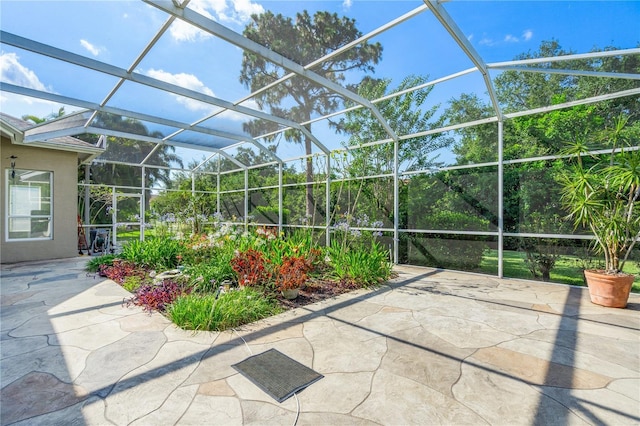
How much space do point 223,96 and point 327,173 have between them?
340 centimetres

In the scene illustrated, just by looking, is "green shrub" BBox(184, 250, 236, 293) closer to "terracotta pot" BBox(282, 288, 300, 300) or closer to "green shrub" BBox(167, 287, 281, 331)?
"green shrub" BBox(167, 287, 281, 331)

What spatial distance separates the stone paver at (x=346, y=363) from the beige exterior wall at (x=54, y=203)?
4.48 metres

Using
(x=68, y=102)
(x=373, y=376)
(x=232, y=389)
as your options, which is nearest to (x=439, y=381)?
(x=373, y=376)

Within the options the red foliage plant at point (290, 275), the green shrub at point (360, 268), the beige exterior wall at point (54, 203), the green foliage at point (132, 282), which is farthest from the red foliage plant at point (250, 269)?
the beige exterior wall at point (54, 203)

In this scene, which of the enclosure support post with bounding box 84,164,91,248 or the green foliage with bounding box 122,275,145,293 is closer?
the green foliage with bounding box 122,275,145,293

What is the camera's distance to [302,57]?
4.41 meters

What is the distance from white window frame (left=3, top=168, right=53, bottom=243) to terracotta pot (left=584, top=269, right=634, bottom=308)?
11.4 m

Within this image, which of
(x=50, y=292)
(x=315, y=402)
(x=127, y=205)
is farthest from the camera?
(x=127, y=205)

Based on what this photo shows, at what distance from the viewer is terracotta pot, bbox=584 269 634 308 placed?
146 inches

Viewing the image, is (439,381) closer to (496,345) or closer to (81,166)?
(496,345)

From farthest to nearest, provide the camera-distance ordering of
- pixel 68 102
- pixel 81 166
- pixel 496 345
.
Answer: pixel 81 166, pixel 68 102, pixel 496 345

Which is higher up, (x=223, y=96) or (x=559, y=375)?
(x=223, y=96)

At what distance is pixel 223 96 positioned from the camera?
18.8 ft

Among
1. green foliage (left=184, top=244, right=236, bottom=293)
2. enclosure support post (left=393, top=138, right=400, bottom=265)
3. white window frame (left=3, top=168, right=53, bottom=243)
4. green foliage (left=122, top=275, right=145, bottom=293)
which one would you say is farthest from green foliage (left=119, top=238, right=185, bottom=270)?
enclosure support post (left=393, top=138, right=400, bottom=265)
